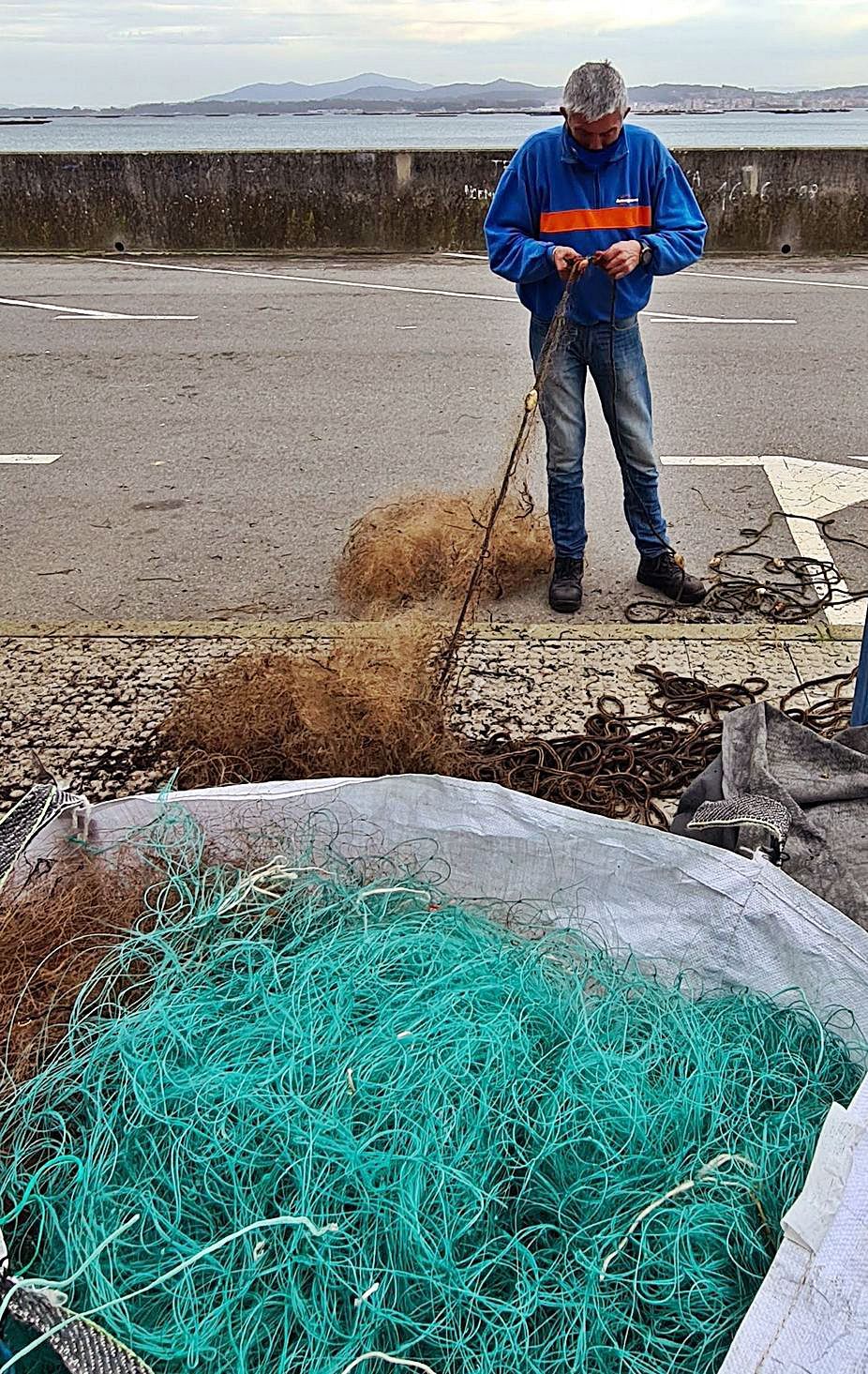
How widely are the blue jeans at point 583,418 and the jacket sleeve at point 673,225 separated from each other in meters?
0.28

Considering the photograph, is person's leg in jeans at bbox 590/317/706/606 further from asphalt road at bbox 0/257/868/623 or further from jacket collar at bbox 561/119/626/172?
jacket collar at bbox 561/119/626/172

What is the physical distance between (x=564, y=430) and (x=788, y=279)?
10242 millimetres

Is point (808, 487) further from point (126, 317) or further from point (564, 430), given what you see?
point (126, 317)

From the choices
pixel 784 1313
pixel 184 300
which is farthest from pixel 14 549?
pixel 184 300

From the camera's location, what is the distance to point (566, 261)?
405 cm

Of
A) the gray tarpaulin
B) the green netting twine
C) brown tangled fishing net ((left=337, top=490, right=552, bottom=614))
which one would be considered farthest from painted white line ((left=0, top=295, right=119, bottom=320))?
the green netting twine

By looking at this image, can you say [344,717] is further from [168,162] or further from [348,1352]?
[168,162]

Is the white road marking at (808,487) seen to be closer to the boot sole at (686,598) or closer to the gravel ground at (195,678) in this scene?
the boot sole at (686,598)

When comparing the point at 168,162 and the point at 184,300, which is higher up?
the point at 168,162

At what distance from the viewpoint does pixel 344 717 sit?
3.28m

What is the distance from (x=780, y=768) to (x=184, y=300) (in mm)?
11407

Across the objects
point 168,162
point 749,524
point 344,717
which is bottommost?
point 749,524

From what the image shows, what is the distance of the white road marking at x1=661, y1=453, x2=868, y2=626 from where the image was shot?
17.9ft

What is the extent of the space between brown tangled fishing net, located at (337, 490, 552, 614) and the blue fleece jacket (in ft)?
3.36
